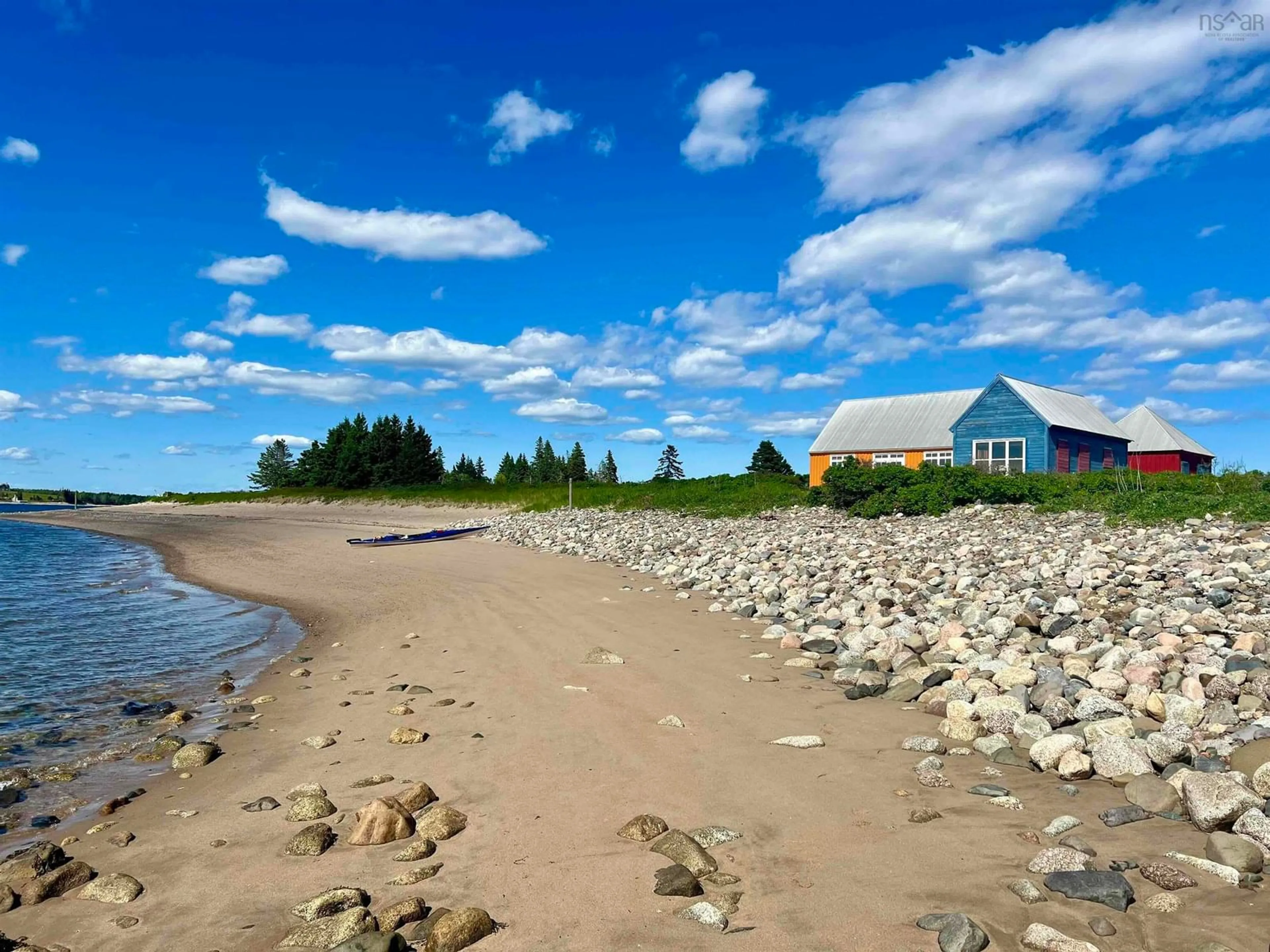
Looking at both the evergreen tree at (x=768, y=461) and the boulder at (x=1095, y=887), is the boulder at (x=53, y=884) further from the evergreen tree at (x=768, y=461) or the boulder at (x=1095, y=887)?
the evergreen tree at (x=768, y=461)

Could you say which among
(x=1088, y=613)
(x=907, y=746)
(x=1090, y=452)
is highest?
(x=1090, y=452)

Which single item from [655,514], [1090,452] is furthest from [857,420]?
[655,514]

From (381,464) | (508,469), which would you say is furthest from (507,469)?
(381,464)

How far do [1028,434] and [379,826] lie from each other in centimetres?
3538

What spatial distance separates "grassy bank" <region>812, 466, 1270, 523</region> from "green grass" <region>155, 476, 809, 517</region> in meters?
3.68

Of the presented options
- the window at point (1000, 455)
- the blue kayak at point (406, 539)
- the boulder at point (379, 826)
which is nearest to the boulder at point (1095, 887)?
the boulder at point (379, 826)

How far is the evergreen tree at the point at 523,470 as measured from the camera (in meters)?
114

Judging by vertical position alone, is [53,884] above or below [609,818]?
below

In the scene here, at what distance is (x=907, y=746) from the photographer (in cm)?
543

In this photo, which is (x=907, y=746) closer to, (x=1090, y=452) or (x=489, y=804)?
(x=489, y=804)

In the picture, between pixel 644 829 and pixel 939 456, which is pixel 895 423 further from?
pixel 644 829

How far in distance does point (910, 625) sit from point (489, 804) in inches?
209

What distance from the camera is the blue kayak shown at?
87.4 feet

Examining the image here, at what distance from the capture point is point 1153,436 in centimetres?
4366
